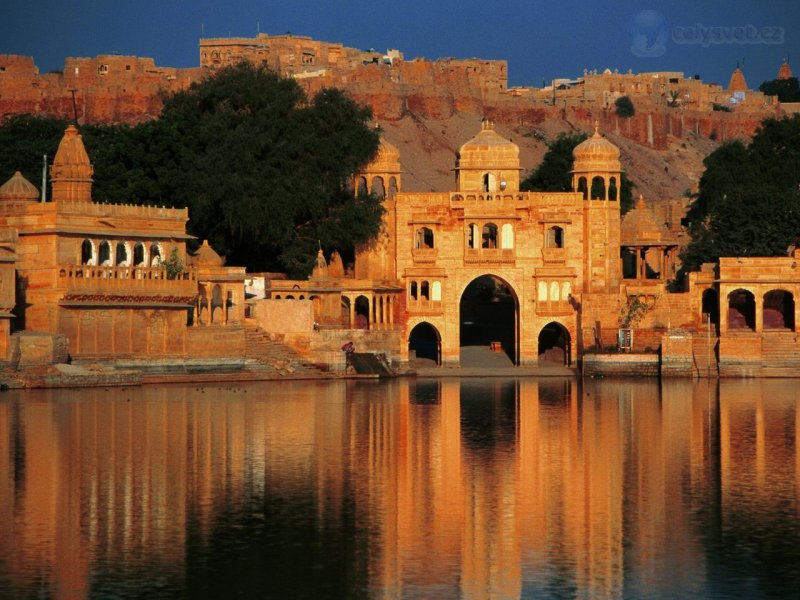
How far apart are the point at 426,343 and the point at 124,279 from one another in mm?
13958

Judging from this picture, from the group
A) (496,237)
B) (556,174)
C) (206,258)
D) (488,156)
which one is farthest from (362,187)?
(556,174)

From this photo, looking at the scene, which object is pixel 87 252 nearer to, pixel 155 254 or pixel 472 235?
pixel 155 254

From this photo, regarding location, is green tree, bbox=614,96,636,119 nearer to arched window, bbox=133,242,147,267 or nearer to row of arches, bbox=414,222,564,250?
row of arches, bbox=414,222,564,250

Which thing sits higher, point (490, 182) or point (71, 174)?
point (490, 182)

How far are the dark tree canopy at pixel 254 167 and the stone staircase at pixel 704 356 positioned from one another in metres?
9.71

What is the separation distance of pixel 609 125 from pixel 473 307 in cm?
5142

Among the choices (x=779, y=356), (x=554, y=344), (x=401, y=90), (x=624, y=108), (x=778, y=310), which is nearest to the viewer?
(x=779, y=356)

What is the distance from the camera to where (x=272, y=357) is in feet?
169

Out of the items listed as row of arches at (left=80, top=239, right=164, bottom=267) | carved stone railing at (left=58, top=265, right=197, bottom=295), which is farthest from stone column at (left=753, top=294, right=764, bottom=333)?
row of arches at (left=80, top=239, right=164, bottom=267)

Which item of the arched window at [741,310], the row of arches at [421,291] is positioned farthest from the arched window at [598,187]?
the row of arches at [421,291]

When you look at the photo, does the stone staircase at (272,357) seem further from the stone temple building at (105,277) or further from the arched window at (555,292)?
the arched window at (555,292)

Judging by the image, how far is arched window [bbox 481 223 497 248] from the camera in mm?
59191

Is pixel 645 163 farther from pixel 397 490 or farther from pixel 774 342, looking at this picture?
pixel 397 490

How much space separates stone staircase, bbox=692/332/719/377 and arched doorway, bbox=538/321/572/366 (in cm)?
421
